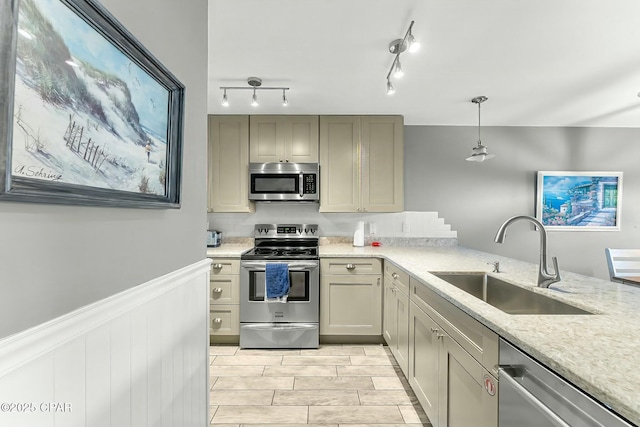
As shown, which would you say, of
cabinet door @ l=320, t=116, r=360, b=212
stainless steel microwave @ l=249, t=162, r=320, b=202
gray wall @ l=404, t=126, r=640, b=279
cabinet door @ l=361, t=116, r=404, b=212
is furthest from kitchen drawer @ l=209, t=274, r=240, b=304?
gray wall @ l=404, t=126, r=640, b=279

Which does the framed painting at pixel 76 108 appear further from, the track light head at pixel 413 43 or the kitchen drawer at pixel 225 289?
the kitchen drawer at pixel 225 289

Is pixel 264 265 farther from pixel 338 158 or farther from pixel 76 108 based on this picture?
pixel 76 108

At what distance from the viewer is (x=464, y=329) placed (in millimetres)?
1345

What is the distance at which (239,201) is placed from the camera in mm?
3398

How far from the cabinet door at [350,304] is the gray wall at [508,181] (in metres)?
1.29

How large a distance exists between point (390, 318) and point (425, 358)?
903 mm

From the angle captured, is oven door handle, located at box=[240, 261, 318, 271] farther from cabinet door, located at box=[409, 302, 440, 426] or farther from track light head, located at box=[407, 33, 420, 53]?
track light head, located at box=[407, 33, 420, 53]

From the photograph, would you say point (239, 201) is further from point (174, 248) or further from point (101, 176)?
point (101, 176)

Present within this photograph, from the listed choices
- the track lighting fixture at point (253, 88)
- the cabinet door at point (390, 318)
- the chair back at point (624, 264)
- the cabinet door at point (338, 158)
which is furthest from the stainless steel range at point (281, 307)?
the chair back at point (624, 264)

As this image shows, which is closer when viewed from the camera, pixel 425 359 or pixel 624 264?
pixel 425 359

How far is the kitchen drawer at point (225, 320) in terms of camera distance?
2.98m

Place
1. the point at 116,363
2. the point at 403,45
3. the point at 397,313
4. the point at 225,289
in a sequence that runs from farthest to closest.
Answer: the point at 225,289, the point at 397,313, the point at 403,45, the point at 116,363

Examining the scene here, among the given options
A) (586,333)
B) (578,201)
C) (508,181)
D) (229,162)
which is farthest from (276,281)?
(578,201)

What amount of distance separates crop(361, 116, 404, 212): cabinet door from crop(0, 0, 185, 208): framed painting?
2610 millimetres
